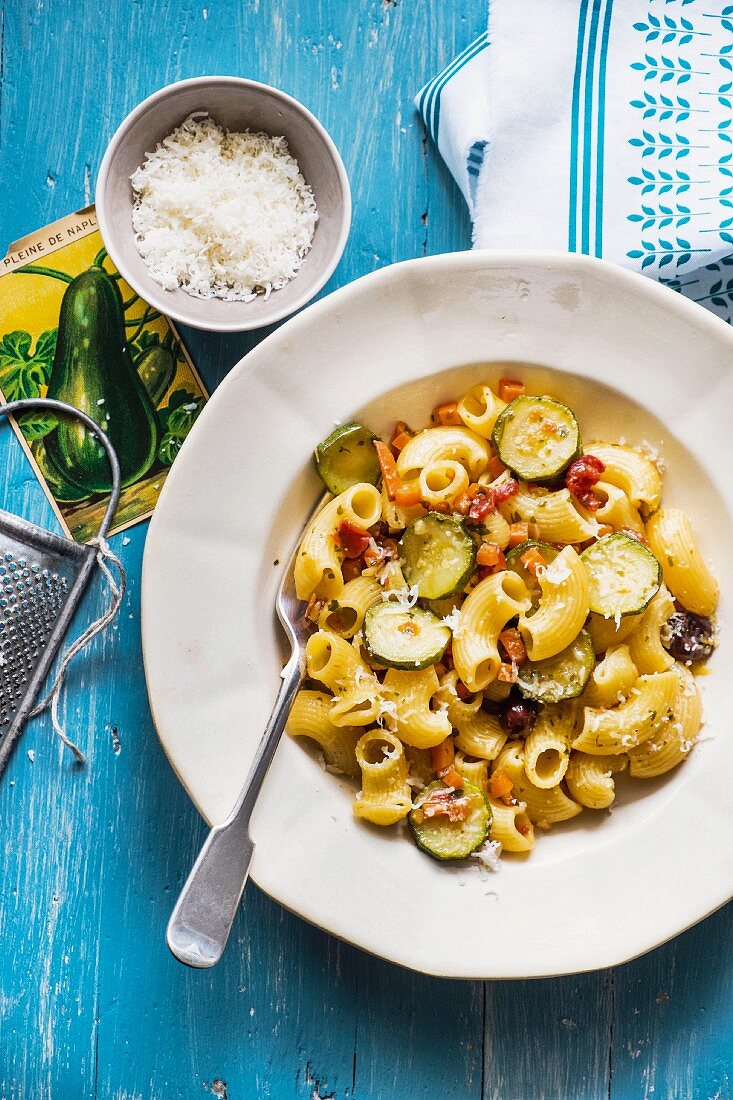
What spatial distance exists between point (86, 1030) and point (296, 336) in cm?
185

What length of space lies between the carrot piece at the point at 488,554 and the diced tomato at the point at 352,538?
0.25 metres

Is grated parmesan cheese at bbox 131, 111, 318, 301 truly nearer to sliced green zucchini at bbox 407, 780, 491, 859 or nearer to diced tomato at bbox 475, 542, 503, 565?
diced tomato at bbox 475, 542, 503, 565

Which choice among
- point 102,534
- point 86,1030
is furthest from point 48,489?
point 86,1030

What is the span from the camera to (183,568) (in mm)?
1924

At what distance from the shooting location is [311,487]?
202cm

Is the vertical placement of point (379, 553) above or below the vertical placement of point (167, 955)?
above

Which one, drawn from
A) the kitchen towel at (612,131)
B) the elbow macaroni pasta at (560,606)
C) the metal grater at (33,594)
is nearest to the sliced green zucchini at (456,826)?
the elbow macaroni pasta at (560,606)

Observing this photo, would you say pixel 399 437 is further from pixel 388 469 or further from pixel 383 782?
pixel 383 782

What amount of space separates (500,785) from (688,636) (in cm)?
55

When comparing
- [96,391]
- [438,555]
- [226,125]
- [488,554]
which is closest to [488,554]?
[488,554]

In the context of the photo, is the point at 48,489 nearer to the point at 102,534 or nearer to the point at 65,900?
the point at 102,534

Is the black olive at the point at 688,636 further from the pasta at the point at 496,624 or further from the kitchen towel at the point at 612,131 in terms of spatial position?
the kitchen towel at the point at 612,131

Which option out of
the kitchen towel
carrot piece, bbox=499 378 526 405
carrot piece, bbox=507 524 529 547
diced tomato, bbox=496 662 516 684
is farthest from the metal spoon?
the kitchen towel

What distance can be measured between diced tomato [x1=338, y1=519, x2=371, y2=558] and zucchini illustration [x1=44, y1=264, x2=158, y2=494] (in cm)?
65
